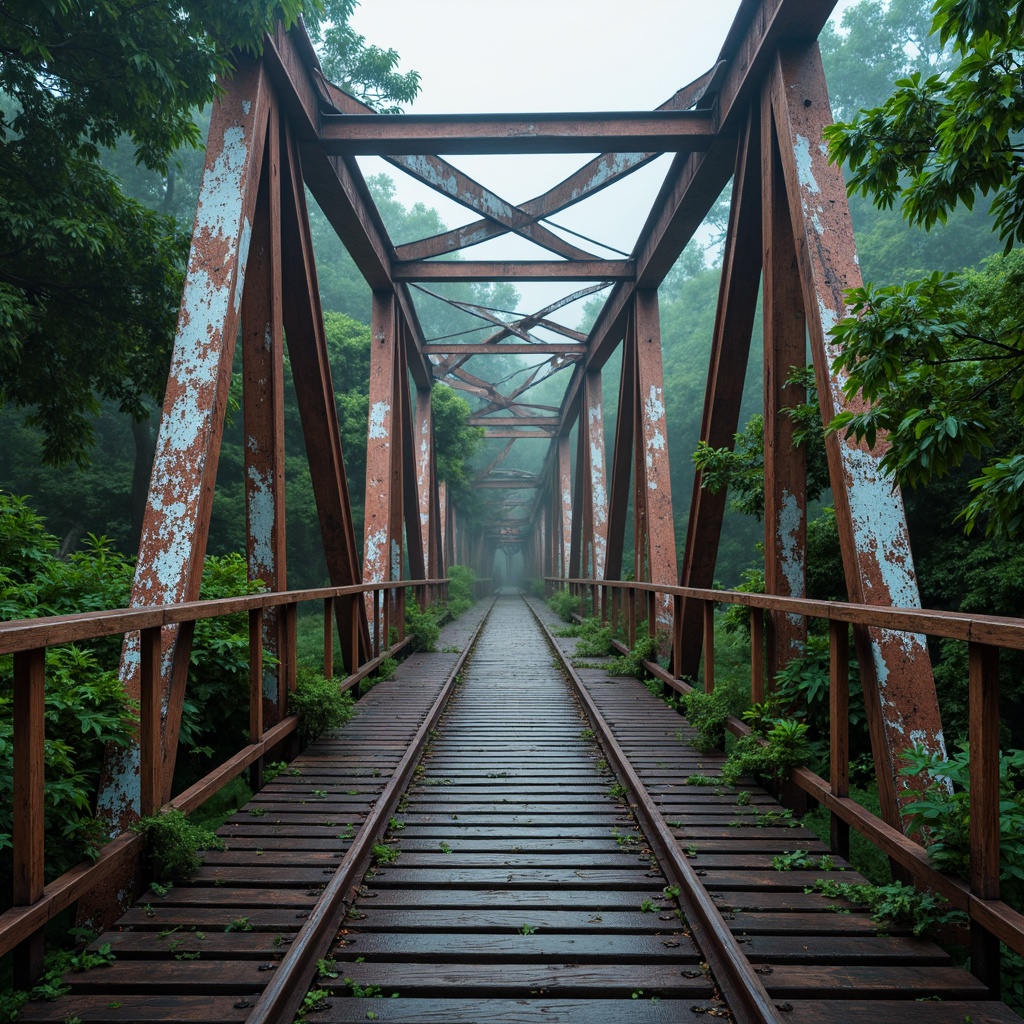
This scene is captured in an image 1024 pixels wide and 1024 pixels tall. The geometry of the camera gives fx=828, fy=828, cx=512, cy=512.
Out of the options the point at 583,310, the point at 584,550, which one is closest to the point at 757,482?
the point at 584,550

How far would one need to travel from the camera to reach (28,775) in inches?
86.6

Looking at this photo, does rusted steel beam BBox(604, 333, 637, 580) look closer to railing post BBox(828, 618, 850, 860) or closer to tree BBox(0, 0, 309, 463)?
tree BBox(0, 0, 309, 463)

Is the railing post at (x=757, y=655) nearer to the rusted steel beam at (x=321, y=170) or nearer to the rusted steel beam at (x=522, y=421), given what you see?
the rusted steel beam at (x=321, y=170)

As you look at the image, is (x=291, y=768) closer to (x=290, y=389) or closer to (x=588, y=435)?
(x=588, y=435)

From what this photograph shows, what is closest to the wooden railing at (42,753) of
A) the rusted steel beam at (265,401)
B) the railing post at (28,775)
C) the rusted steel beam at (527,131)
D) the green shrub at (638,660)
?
the railing post at (28,775)

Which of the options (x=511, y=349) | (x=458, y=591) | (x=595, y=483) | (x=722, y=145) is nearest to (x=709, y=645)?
(x=722, y=145)

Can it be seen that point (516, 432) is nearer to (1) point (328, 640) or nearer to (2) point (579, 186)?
(2) point (579, 186)

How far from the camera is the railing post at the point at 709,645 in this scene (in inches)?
212

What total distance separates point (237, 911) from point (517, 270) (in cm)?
912

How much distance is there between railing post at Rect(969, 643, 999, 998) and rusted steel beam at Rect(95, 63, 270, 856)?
2808 mm

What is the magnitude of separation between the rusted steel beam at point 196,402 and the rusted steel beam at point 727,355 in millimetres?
3199

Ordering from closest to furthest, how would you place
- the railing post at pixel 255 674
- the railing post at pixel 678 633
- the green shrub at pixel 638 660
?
the railing post at pixel 255 674
the railing post at pixel 678 633
the green shrub at pixel 638 660

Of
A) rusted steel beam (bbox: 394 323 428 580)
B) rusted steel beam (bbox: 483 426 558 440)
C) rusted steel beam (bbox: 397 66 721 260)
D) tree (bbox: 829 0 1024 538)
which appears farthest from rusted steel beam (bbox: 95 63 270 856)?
rusted steel beam (bbox: 483 426 558 440)

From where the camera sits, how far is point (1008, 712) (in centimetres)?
760
